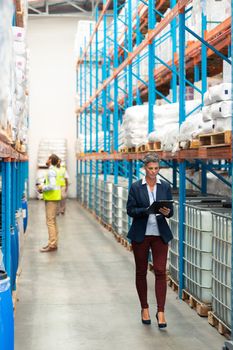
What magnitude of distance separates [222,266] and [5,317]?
3.04 meters

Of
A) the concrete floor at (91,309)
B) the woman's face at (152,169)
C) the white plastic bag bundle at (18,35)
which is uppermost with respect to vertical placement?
the white plastic bag bundle at (18,35)

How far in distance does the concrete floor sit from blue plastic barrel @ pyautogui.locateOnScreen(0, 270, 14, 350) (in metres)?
2.29

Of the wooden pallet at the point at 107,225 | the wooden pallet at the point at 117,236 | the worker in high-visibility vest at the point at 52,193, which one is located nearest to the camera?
the worker in high-visibility vest at the point at 52,193

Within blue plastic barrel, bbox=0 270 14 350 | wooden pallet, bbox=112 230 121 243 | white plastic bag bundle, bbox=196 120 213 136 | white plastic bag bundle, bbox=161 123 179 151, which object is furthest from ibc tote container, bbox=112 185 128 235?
blue plastic barrel, bbox=0 270 14 350

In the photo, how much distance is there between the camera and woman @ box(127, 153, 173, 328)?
5.98m

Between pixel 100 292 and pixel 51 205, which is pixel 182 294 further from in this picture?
pixel 51 205

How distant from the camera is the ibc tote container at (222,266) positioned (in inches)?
223

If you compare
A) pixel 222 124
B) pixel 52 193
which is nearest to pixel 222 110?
pixel 222 124

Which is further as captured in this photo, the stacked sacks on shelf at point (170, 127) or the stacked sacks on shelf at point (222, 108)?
the stacked sacks on shelf at point (170, 127)

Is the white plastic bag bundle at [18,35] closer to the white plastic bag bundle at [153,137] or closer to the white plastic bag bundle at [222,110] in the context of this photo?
the white plastic bag bundle at [153,137]

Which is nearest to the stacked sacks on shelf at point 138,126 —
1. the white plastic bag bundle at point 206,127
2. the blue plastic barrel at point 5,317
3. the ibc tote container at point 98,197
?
the white plastic bag bundle at point 206,127

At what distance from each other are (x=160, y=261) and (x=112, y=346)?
0.95 m

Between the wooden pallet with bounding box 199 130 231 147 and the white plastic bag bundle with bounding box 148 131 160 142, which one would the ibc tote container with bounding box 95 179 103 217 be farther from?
the wooden pallet with bounding box 199 130 231 147

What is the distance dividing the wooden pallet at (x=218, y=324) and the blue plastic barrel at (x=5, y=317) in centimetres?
286
